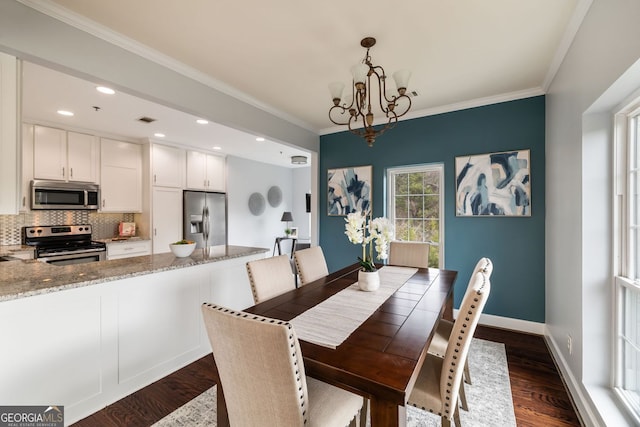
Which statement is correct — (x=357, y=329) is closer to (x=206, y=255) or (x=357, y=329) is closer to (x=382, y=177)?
(x=206, y=255)

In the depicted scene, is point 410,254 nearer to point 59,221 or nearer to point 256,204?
point 256,204

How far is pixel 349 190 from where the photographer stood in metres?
4.00

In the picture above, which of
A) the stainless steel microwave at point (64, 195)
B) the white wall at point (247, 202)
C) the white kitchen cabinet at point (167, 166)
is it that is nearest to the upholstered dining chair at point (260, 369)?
the stainless steel microwave at point (64, 195)

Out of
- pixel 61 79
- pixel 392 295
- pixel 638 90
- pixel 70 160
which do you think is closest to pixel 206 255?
pixel 392 295

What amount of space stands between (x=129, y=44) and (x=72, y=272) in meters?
1.62

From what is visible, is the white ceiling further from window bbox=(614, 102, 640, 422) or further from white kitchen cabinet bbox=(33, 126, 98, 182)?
white kitchen cabinet bbox=(33, 126, 98, 182)

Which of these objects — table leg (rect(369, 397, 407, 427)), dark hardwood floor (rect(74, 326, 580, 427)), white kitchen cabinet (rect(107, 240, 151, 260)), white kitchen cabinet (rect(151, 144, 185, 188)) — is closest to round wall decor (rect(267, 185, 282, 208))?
white kitchen cabinet (rect(151, 144, 185, 188))

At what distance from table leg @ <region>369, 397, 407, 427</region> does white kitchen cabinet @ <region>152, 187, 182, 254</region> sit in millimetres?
4522

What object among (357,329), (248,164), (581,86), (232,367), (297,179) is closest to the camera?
(232,367)

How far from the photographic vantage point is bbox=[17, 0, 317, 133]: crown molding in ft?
5.44

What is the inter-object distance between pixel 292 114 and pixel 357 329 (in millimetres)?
2931

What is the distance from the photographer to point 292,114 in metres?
3.60

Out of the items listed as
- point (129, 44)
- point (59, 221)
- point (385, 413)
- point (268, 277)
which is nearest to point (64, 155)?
point (59, 221)

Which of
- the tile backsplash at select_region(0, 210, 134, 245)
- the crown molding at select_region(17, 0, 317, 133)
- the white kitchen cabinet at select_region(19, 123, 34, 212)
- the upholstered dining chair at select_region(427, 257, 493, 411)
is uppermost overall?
the crown molding at select_region(17, 0, 317, 133)
